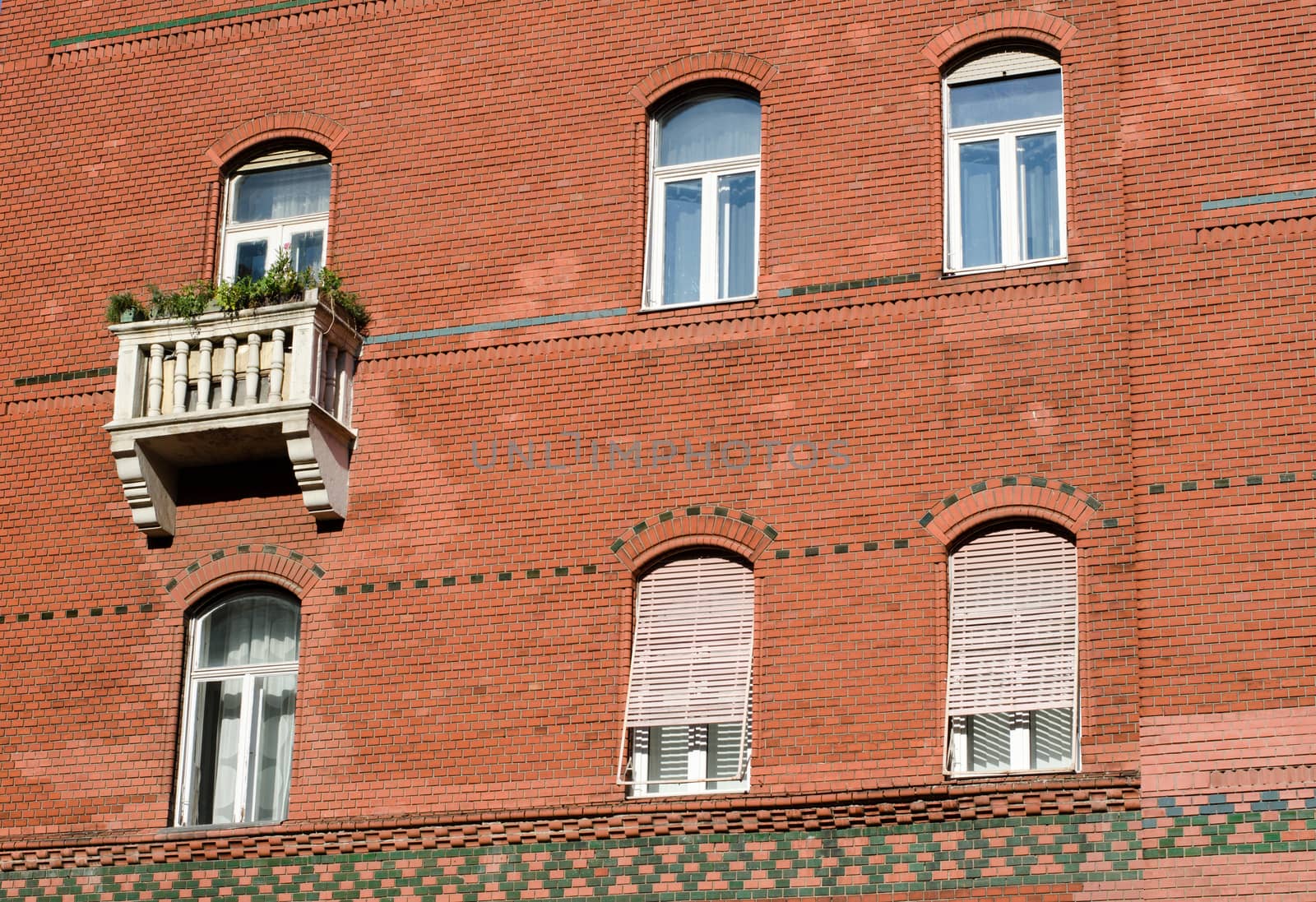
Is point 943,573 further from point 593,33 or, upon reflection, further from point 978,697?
point 593,33

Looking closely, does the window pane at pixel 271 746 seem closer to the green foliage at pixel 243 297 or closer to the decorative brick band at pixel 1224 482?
the green foliage at pixel 243 297

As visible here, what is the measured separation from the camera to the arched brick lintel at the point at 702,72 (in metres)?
21.6

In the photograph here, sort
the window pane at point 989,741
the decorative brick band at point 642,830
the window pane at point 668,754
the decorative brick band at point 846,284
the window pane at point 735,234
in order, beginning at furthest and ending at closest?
the window pane at point 735,234, the decorative brick band at point 846,284, the window pane at point 668,754, the window pane at point 989,741, the decorative brick band at point 642,830

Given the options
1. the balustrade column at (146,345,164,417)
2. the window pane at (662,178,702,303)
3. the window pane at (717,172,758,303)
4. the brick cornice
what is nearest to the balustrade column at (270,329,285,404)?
the balustrade column at (146,345,164,417)

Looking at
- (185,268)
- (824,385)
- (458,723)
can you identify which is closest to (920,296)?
(824,385)

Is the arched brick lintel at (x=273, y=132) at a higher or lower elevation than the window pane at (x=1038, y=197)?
higher

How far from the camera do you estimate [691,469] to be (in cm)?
2044

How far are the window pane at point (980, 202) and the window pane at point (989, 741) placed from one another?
4045 mm

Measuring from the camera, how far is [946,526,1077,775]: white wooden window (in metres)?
19.0

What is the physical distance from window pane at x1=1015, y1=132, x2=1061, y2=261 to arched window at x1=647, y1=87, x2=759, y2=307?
239 centimetres

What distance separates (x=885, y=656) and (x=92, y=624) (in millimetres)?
7372

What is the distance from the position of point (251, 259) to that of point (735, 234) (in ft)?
15.8

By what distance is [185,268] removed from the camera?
22703mm

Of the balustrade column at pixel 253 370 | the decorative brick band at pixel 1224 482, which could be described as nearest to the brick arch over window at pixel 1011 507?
the decorative brick band at pixel 1224 482
